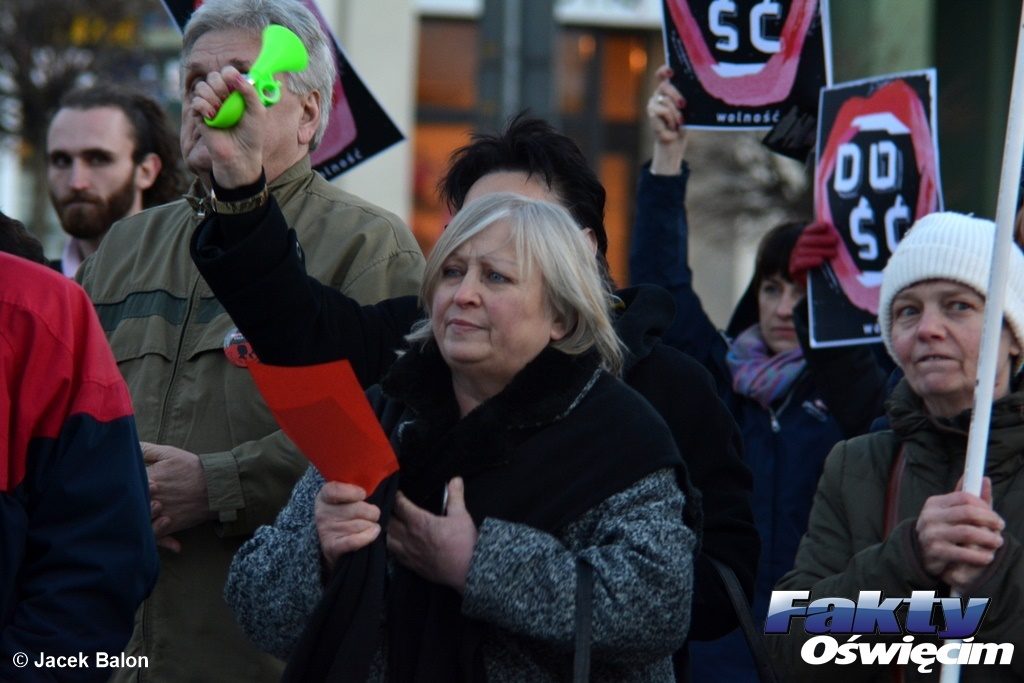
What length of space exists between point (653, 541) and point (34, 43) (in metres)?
14.2

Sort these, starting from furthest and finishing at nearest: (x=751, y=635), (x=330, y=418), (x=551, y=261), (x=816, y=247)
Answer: (x=816, y=247)
(x=551, y=261)
(x=751, y=635)
(x=330, y=418)

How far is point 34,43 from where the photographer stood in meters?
15.8

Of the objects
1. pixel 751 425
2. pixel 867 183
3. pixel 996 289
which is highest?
pixel 867 183

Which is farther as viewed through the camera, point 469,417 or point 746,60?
point 746,60

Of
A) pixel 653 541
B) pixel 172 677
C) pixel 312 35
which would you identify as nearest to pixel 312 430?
pixel 653 541

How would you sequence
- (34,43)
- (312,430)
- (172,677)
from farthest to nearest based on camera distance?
(34,43) → (172,677) → (312,430)

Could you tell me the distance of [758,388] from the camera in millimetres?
4934

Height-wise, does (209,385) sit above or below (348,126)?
below

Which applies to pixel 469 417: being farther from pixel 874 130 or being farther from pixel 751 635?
pixel 874 130

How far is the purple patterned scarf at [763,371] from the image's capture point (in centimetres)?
490

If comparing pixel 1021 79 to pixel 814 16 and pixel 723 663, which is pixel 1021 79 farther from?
pixel 723 663

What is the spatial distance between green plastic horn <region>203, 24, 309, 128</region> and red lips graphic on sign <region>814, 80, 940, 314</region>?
1976 mm

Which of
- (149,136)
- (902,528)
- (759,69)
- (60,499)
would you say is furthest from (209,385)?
(149,136)

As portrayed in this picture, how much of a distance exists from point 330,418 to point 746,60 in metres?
2.46
